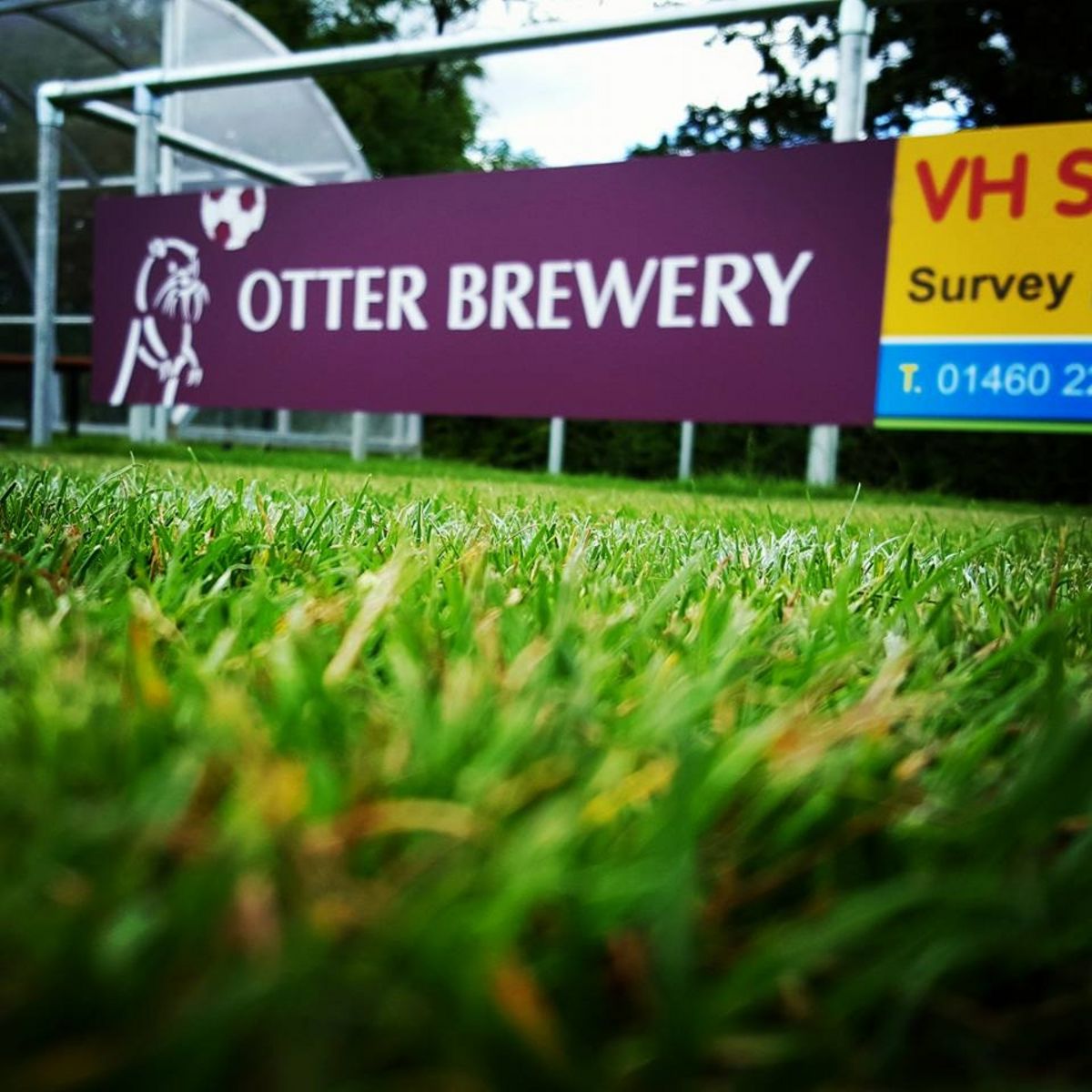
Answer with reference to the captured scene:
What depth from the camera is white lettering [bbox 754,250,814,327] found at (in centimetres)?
456

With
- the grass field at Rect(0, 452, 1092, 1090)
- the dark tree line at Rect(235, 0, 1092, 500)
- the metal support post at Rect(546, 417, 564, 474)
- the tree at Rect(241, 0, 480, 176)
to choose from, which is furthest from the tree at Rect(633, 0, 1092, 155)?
the grass field at Rect(0, 452, 1092, 1090)

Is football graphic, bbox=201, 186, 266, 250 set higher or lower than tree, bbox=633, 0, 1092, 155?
lower

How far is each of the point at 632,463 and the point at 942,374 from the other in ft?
19.3

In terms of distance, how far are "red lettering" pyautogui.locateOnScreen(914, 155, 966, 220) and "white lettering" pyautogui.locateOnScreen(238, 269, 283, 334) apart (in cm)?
306

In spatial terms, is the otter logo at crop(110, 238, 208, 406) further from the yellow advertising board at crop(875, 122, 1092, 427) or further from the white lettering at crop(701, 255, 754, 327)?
the yellow advertising board at crop(875, 122, 1092, 427)

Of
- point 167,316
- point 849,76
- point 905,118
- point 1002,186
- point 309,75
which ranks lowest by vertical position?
point 167,316

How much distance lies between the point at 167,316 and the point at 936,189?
3.89 metres

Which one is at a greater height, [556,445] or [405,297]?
[405,297]

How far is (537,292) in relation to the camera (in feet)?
16.6

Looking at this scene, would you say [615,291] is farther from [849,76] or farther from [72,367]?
[72,367]

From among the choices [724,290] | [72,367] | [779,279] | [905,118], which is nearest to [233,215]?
A: [724,290]

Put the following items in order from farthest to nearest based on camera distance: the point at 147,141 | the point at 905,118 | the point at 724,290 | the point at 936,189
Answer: the point at 905,118
the point at 147,141
the point at 724,290
the point at 936,189

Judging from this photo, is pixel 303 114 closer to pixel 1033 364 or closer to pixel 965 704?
pixel 1033 364

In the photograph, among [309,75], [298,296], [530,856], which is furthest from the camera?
[309,75]
